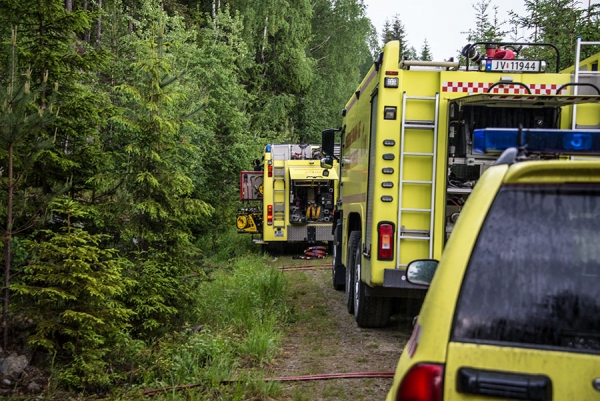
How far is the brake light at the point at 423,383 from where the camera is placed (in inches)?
83.0

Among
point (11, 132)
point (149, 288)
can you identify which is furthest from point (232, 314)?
point (11, 132)

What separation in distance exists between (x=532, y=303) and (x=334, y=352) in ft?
16.4

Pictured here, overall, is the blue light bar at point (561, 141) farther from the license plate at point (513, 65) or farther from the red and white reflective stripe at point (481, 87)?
the license plate at point (513, 65)

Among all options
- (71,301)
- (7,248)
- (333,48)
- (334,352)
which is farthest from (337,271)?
(333,48)

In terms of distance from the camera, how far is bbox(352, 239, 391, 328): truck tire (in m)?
7.91

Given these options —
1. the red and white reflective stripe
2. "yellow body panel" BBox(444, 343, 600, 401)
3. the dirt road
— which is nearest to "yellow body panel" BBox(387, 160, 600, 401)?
"yellow body panel" BBox(444, 343, 600, 401)

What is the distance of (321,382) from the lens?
19.0 ft

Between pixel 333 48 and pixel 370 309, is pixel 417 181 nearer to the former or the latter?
pixel 370 309

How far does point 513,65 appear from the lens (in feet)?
22.5

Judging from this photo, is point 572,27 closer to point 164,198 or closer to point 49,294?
point 164,198

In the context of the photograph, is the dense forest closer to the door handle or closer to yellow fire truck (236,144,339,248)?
the door handle

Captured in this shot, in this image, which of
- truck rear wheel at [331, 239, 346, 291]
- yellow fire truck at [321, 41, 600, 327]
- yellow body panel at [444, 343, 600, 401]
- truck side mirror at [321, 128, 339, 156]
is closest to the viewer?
yellow body panel at [444, 343, 600, 401]

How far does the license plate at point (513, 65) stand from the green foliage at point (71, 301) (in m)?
4.46

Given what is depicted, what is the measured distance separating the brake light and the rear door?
3 centimetres
